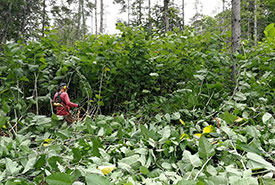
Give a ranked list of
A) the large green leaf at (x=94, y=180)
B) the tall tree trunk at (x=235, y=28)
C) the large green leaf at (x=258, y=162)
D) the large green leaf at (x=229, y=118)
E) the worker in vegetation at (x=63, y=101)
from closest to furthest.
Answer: the large green leaf at (x=94, y=180)
the large green leaf at (x=258, y=162)
the large green leaf at (x=229, y=118)
the tall tree trunk at (x=235, y=28)
the worker in vegetation at (x=63, y=101)

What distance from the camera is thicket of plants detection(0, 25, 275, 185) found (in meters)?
0.89

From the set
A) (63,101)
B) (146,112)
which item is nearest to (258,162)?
(146,112)

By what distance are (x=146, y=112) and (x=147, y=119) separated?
23 centimetres

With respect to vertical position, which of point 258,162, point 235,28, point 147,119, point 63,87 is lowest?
point 147,119

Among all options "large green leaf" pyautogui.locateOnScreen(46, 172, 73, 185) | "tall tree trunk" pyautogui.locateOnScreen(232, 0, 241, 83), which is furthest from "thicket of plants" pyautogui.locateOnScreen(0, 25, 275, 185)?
"tall tree trunk" pyautogui.locateOnScreen(232, 0, 241, 83)

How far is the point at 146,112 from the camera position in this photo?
257 cm

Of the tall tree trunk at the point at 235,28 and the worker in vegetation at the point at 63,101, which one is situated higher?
the tall tree trunk at the point at 235,28

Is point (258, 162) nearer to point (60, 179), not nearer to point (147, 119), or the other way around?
point (60, 179)

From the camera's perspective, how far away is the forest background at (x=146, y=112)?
0.90m

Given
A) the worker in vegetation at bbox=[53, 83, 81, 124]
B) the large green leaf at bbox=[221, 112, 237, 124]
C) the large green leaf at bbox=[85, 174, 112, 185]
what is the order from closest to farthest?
the large green leaf at bbox=[85, 174, 112, 185]
the large green leaf at bbox=[221, 112, 237, 124]
the worker in vegetation at bbox=[53, 83, 81, 124]

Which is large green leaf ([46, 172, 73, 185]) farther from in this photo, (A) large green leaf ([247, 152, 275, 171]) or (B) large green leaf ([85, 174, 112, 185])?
(A) large green leaf ([247, 152, 275, 171])

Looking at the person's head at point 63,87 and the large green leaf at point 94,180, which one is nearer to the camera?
the large green leaf at point 94,180

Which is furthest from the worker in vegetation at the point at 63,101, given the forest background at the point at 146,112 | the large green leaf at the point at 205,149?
the large green leaf at the point at 205,149

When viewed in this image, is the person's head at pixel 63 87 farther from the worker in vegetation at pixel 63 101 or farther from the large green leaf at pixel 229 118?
the large green leaf at pixel 229 118
